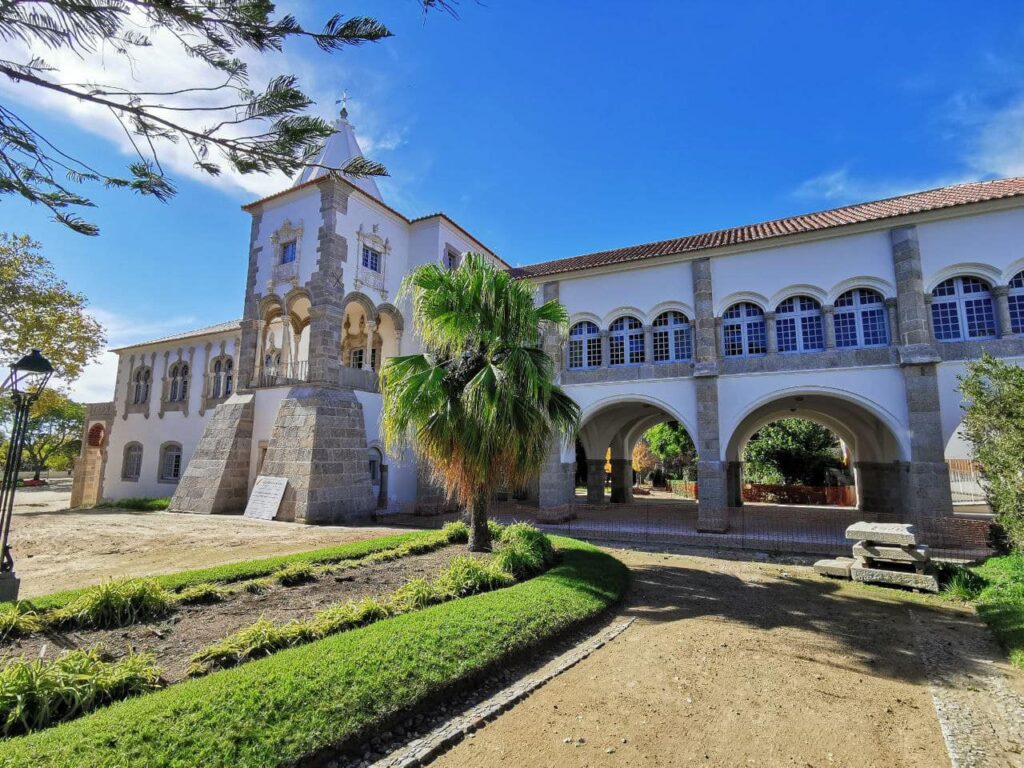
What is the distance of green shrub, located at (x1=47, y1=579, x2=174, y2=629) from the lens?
505 cm

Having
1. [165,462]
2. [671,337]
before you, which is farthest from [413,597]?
[165,462]

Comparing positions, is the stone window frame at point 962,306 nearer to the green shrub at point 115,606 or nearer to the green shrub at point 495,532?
the green shrub at point 495,532

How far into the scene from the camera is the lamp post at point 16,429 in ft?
19.6

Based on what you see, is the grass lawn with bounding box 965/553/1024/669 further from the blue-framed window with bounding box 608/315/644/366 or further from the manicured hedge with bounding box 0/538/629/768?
the blue-framed window with bounding box 608/315/644/366

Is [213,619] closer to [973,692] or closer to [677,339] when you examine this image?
[973,692]

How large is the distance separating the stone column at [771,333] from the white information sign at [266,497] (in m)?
15.4

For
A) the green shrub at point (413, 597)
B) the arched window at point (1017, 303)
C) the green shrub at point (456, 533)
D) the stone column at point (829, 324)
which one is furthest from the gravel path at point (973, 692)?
the arched window at point (1017, 303)

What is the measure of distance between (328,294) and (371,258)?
2844 mm

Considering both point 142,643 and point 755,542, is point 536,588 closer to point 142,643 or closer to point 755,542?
point 142,643

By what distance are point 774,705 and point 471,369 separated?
6378 mm

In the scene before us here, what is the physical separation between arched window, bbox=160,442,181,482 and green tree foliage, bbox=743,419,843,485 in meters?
30.1

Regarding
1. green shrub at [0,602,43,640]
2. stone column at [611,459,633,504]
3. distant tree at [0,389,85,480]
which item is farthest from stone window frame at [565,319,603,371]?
A: distant tree at [0,389,85,480]

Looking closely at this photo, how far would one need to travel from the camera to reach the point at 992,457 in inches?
350

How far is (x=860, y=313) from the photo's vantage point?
43.6 ft
